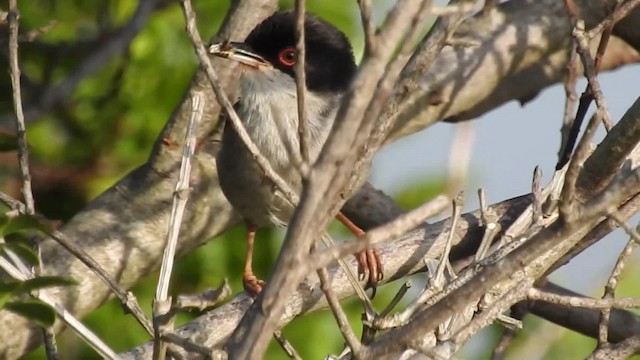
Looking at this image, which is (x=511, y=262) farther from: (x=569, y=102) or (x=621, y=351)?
(x=569, y=102)

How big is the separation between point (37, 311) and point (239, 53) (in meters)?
2.06

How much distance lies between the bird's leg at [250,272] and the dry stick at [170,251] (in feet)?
4.61

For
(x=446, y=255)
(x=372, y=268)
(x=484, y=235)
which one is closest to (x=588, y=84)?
Result: (x=484, y=235)

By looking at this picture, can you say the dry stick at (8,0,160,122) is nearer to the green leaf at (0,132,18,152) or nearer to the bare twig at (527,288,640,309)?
the green leaf at (0,132,18,152)

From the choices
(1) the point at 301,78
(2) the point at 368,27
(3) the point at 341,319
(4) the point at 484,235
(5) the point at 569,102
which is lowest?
(4) the point at 484,235

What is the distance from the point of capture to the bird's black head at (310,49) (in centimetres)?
459

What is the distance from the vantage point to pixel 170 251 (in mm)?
2738

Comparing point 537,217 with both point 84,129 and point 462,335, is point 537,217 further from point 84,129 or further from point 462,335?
point 84,129

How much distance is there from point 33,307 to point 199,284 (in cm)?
231

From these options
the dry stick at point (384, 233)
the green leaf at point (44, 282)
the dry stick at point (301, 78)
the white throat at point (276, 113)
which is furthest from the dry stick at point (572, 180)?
the white throat at point (276, 113)

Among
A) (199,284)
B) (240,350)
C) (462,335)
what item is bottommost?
(199,284)

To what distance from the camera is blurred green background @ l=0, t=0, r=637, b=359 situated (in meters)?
4.76

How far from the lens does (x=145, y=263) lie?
15.1ft

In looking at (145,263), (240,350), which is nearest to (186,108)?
(145,263)
